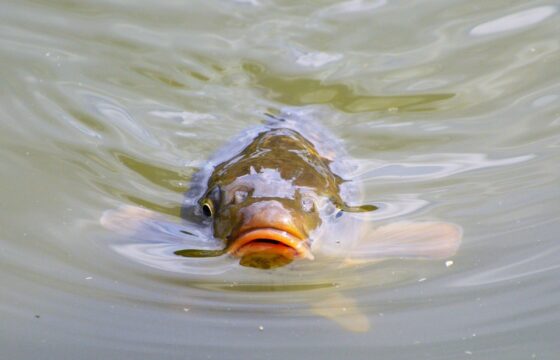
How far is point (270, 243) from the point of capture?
416cm

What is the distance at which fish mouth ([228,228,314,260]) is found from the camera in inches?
161

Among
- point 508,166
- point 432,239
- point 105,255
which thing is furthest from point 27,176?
point 508,166

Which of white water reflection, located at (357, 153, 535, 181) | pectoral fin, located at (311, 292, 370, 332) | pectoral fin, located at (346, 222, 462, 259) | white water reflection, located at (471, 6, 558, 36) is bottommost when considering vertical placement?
pectoral fin, located at (311, 292, 370, 332)

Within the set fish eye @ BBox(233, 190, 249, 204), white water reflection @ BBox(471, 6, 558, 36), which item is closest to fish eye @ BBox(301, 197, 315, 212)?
fish eye @ BBox(233, 190, 249, 204)

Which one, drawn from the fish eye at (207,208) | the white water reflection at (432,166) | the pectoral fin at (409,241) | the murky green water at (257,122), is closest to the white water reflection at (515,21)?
the murky green water at (257,122)

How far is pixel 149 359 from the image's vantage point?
12.6 ft

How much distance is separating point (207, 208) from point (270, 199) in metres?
0.52

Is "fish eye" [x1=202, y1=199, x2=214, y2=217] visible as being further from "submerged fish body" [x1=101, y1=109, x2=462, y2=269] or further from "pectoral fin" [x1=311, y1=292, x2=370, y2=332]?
"pectoral fin" [x1=311, y1=292, x2=370, y2=332]

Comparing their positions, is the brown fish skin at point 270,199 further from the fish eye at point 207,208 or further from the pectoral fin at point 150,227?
the pectoral fin at point 150,227

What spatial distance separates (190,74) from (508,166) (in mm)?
2582

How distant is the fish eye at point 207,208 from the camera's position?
15.5ft

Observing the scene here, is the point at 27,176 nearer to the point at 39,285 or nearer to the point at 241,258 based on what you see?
the point at 39,285

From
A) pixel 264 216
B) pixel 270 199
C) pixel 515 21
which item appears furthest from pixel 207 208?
pixel 515 21

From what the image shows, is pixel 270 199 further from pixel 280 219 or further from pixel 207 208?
pixel 207 208
